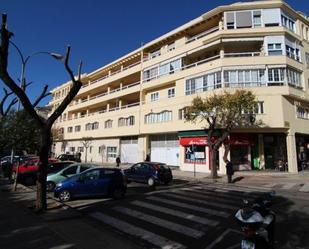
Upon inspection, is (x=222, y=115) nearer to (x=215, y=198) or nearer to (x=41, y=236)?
(x=215, y=198)

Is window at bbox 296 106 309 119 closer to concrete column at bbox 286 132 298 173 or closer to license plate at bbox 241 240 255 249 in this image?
concrete column at bbox 286 132 298 173

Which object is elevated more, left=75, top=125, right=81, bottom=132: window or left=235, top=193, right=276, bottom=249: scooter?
left=75, top=125, right=81, bottom=132: window

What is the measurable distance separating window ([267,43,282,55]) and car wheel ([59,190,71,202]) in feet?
76.1

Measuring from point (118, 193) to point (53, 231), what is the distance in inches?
231

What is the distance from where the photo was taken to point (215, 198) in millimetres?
14055

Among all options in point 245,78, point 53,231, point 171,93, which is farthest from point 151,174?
point 171,93

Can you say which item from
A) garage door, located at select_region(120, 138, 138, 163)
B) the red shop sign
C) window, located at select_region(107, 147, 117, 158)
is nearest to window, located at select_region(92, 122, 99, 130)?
window, located at select_region(107, 147, 117, 158)

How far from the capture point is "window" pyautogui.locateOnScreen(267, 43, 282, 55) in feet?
92.5

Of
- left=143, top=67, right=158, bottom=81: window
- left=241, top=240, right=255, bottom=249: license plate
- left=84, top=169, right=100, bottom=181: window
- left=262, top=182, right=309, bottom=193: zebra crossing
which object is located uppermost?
left=143, top=67, right=158, bottom=81: window

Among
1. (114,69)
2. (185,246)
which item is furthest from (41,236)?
(114,69)

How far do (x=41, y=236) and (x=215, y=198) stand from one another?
8.49m

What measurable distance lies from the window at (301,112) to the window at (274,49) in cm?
568

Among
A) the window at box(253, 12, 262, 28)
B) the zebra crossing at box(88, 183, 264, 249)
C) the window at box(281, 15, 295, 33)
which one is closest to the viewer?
the zebra crossing at box(88, 183, 264, 249)

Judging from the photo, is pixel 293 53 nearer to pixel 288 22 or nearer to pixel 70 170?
pixel 288 22
